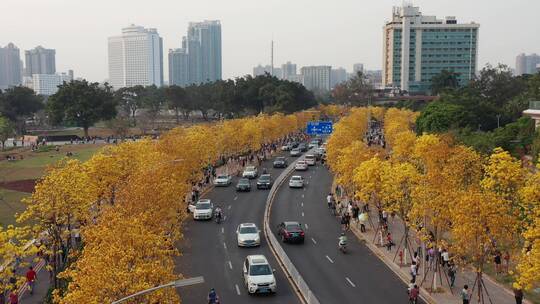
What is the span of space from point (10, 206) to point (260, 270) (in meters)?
27.6

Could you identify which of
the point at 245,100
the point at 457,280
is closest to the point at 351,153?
the point at 457,280

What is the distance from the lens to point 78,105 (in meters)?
110

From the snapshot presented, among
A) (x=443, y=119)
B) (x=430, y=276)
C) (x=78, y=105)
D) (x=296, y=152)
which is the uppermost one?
(x=78, y=105)

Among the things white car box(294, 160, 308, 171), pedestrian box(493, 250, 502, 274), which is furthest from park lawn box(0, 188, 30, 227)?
pedestrian box(493, 250, 502, 274)

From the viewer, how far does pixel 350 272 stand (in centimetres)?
2912

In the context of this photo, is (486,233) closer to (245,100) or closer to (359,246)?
(359,246)

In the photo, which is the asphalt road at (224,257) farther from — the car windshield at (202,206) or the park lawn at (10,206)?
the park lawn at (10,206)

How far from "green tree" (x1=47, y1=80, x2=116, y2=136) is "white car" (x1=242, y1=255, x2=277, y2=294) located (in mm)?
91381

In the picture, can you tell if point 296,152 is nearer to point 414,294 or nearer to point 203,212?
point 203,212

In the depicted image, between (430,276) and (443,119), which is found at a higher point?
(443,119)

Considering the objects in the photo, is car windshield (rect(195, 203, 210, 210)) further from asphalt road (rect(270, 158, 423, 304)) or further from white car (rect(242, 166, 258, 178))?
white car (rect(242, 166, 258, 178))

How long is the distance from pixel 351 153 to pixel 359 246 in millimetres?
10262

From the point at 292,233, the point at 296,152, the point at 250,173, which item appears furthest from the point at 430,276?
the point at 296,152

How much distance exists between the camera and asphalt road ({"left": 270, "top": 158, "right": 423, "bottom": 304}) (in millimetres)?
25734
